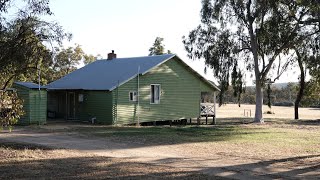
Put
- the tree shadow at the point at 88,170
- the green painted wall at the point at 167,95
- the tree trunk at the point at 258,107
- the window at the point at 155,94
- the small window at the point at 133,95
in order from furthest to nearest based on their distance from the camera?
the tree trunk at the point at 258,107, the window at the point at 155,94, the small window at the point at 133,95, the green painted wall at the point at 167,95, the tree shadow at the point at 88,170

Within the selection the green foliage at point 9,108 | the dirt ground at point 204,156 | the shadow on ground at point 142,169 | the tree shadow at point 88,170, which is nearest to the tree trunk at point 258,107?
the dirt ground at point 204,156

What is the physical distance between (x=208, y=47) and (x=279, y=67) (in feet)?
19.7

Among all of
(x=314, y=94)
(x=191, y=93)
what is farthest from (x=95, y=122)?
(x=314, y=94)

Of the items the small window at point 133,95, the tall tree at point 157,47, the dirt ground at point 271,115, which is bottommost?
the dirt ground at point 271,115

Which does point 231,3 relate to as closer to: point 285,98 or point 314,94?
point 314,94

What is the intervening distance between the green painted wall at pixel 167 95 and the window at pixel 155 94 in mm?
240

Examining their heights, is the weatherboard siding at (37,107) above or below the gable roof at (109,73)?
below

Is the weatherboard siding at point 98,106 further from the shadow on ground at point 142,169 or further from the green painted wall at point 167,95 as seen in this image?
the shadow on ground at point 142,169

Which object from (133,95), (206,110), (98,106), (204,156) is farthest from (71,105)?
A: (204,156)

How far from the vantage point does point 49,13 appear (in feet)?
45.5

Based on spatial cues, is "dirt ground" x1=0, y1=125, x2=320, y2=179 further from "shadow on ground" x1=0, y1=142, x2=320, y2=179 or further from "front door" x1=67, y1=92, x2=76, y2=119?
"front door" x1=67, y1=92, x2=76, y2=119

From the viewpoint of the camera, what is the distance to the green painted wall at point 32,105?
2584 cm

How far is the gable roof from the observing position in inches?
1144

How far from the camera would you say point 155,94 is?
31.2m
